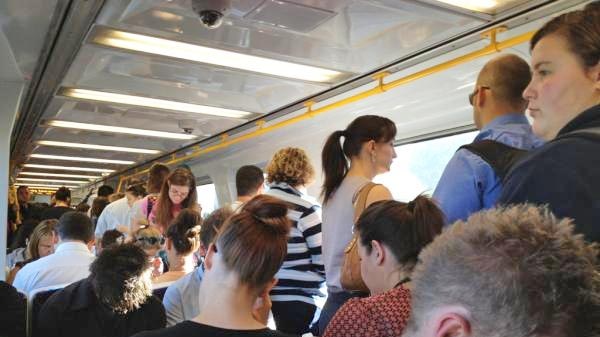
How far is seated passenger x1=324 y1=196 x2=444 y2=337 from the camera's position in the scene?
1.56 m

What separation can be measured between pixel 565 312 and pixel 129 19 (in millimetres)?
2909

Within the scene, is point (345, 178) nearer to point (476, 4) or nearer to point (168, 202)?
point (476, 4)

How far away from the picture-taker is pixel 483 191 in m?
1.75

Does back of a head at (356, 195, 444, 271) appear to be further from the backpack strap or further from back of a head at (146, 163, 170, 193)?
back of a head at (146, 163, 170, 193)

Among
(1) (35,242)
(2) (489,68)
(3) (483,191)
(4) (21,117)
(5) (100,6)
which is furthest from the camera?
(4) (21,117)

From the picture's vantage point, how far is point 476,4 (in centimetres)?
291

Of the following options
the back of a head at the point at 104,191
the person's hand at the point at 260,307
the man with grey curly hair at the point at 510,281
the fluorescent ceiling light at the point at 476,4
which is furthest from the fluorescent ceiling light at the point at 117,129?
the man with grey curly hair at the point at 510,281

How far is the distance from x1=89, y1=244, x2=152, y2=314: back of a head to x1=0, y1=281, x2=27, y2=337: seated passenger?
523 millimetres

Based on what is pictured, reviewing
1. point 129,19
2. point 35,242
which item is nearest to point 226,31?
point 129,19

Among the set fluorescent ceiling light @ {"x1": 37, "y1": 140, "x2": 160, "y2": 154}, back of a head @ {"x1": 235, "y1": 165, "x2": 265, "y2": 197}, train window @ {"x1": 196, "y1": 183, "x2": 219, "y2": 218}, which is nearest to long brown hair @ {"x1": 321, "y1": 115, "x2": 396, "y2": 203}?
back of a head @ {"x1": 235, "y1": 165, "x2": 265, "y2": 197}

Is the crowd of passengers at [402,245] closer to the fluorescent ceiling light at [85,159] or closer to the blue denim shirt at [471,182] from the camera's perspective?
the blue denim shirt at [471,182]

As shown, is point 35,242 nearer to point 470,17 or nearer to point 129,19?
point 129,19

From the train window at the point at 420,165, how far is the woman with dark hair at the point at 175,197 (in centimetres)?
161

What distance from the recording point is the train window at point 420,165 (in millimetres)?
4461
